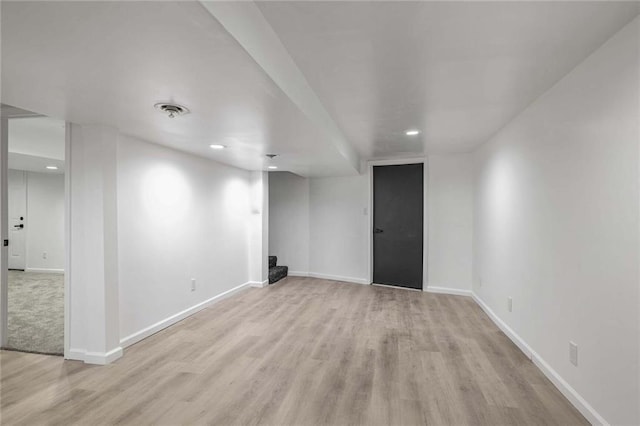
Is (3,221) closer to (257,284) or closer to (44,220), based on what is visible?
(257,284)

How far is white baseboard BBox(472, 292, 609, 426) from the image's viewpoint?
1.84 meters

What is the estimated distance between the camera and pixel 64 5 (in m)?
1.09

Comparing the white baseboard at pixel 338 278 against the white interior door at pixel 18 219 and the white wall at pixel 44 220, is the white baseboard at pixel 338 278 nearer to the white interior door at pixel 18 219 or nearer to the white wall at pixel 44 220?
the white wall at pixel 44 220

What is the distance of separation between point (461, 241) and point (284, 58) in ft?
13.5

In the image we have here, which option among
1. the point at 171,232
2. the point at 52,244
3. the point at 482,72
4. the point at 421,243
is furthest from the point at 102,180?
the point at 52,244

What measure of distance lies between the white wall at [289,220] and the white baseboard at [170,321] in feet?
5.54

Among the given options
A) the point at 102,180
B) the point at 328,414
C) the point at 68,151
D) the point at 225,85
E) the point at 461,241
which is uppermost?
the point at 225,85

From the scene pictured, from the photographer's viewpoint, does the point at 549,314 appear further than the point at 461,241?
No

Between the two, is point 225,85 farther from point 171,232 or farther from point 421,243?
point 421,243

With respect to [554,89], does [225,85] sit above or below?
below

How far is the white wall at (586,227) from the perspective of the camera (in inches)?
62.2

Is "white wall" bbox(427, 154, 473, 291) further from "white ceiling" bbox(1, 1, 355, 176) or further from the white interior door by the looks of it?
the white interior door

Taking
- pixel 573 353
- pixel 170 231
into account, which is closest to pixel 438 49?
pixel 573 353

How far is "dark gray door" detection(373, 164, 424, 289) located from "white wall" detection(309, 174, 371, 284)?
24 cm
